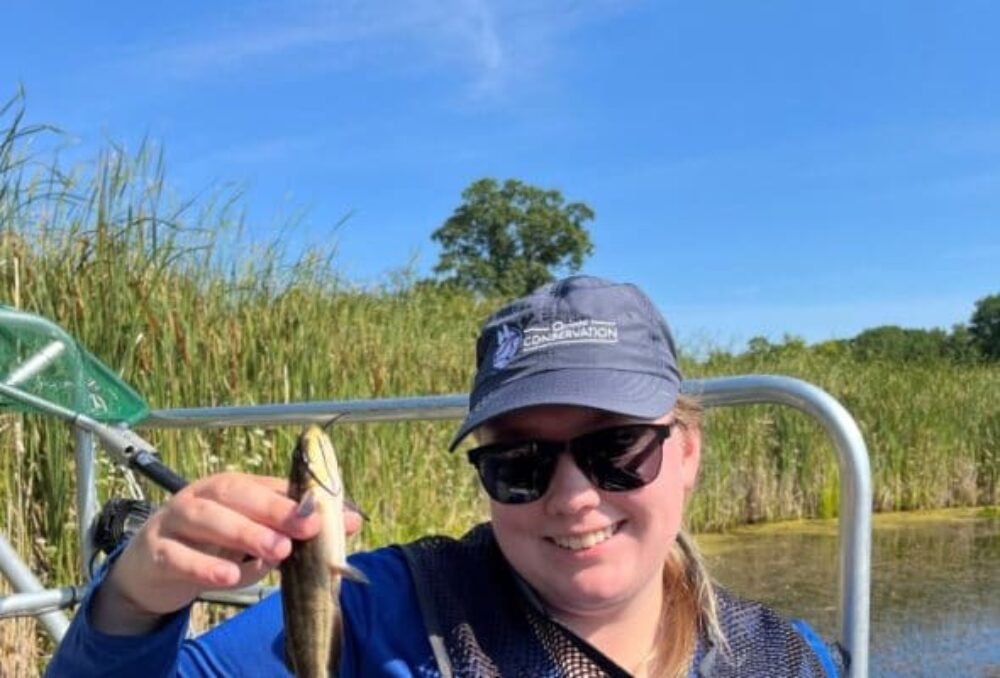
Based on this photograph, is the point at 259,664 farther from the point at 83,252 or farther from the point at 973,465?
the point at 973,465

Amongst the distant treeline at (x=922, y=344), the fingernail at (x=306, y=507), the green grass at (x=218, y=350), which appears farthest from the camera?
the distant treeline at (x=922, y=344)

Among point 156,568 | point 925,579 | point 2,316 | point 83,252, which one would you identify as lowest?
point 925,579

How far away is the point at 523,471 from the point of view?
1616mm

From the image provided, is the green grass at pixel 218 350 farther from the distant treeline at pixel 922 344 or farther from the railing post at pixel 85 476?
the distant treeline at pixel 922 344

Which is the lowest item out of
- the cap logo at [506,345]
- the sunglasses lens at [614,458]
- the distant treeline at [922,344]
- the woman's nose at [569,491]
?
the woman's nose at [569,491]

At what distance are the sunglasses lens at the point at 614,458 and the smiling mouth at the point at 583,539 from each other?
67 mm

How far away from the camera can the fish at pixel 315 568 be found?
1.23 m

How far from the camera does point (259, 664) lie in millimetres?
1527

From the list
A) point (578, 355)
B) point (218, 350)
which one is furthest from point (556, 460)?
point (218, 350)

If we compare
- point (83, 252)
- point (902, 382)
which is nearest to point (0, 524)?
point (83, 252)

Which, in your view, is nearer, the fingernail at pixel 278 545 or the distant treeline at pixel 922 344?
the fingernail at pixel 278 545

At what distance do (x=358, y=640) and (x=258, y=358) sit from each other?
404 cm

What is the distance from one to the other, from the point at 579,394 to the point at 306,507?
0.50 m

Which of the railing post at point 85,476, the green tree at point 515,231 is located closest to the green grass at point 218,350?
the railing post at point 85,476
